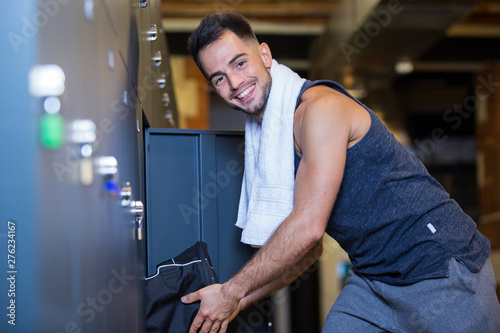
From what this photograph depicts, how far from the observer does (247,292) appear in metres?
1.22

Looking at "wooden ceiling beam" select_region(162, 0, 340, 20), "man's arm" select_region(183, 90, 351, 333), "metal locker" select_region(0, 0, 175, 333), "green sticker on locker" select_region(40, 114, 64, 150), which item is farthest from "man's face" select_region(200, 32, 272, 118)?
"wooden ceiling beam" select_region(162, 0, 340, 20)

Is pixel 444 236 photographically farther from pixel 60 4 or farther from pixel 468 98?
pixel 468 98

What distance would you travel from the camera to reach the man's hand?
4.04ft

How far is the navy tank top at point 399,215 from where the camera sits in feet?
3.94

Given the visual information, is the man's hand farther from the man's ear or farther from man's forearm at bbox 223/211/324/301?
the man's ear

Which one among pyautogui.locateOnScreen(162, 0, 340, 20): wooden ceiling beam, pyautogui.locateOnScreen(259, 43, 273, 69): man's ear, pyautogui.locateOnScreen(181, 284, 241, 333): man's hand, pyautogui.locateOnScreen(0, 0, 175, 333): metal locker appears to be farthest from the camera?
pyautogui.locateOnScreen(162, 0, 340, 20): wooden ceiling beam

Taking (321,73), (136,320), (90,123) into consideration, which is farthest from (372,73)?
(90,123)

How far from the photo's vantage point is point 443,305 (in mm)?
1175

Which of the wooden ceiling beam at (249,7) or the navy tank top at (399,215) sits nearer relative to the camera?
the navy tank top at (399,215)

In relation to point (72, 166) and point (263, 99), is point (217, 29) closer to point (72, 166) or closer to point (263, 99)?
point (263, 99)

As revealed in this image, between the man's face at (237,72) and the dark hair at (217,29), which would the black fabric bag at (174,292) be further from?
the dark hair at (217,29)

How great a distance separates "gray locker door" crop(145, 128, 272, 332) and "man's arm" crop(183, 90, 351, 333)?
1.55 ft

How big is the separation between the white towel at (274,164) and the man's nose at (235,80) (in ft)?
0.28

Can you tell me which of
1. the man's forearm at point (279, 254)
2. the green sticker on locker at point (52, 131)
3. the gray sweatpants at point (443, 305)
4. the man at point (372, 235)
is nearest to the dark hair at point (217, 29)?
Answer: the man at point (372, 235)
